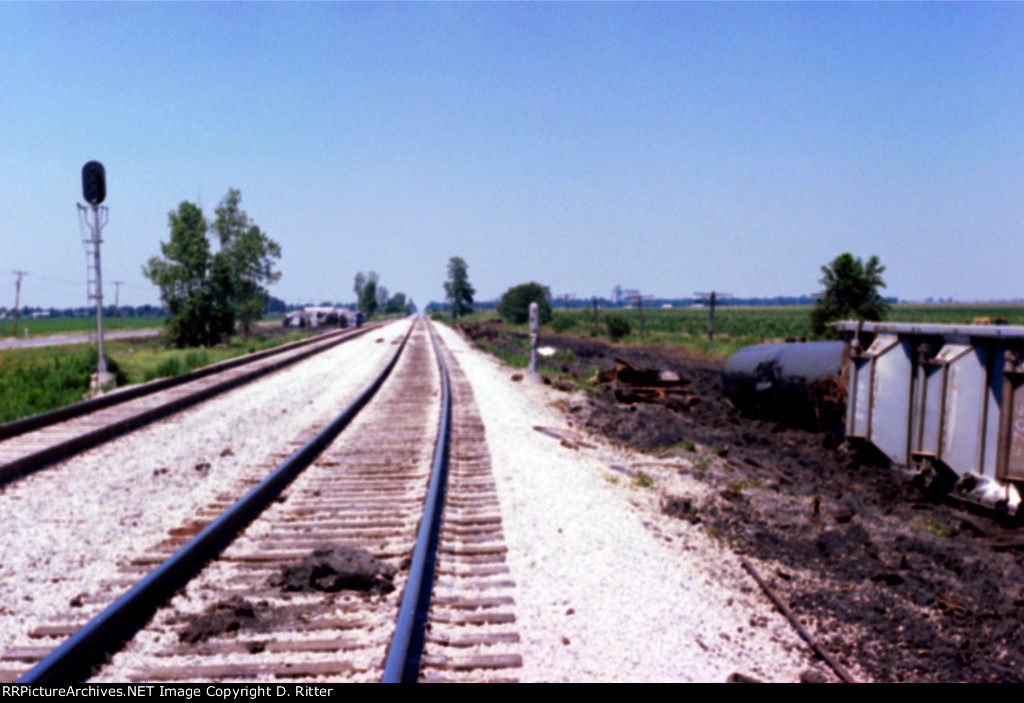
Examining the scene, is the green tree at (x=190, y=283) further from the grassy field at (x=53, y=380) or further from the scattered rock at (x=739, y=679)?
the scattered rock at (x=739, y=679)

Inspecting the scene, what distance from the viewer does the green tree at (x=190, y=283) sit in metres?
35.4

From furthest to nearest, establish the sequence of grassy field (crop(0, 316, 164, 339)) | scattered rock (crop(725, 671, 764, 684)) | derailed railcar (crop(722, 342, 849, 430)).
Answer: grassy field (crop(0, 316, 164, 339)) < derailed railcar (crop(722, 342, 849, 430)) < scattered rock (crop(725, 671, 764, 684))

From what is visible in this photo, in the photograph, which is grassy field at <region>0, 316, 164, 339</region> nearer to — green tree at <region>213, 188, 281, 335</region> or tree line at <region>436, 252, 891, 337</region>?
green tree at <region>213, 188, 281, 335</region>

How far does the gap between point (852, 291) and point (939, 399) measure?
49.4 feet

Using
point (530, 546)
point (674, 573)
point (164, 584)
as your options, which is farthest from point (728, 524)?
point (164, 584)

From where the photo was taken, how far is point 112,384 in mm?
16234

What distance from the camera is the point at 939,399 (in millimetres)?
7754

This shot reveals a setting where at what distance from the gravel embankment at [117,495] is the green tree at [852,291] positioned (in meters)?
15.7

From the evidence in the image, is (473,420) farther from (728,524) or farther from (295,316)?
(295,316)

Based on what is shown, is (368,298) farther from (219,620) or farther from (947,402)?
(219,620)

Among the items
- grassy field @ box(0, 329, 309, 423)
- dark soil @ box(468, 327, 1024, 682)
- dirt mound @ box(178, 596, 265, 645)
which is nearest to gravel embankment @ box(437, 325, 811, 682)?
dark soil @ box(468, 327, 1024, 682)

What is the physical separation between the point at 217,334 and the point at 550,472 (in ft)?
108

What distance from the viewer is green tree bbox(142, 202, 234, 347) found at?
35.4 metres

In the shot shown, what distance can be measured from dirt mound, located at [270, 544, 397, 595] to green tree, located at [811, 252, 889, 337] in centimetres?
1956
